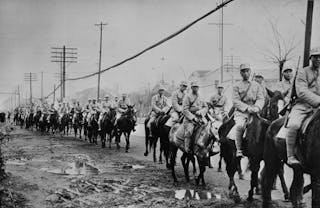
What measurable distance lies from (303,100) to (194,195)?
3.32m

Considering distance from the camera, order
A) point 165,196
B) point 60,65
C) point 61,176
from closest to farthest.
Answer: point 165,196 → point 61,176 → point 60,65

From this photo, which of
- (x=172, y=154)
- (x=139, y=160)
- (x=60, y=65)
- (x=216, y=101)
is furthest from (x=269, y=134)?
(x=60, y=65)

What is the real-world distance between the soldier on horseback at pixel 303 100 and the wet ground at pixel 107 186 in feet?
6.22

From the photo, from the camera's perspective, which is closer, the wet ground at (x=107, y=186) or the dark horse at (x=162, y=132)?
the wet ground at (x=107, y=186)

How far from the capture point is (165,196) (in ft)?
30.2

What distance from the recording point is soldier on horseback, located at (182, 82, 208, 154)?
1108 cm

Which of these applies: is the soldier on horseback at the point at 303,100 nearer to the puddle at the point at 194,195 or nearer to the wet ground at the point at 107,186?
the wet ground at the point at 107,186

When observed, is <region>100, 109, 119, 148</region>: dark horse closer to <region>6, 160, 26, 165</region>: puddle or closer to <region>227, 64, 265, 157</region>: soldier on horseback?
<region>6, 160, 26, 165</region>: puddle

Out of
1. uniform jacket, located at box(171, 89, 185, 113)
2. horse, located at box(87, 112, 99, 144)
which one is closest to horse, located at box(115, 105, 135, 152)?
horse, located at box(87, 112, 99, 144)

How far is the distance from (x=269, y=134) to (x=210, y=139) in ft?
9.38

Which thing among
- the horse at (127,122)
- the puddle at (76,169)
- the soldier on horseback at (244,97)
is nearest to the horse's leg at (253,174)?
the soldier on horseback at (244,97)

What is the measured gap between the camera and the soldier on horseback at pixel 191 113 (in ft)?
36.3

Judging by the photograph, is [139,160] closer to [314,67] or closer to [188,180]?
[188,180]

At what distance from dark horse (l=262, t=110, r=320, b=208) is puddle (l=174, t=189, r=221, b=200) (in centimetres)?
150
